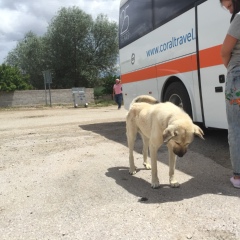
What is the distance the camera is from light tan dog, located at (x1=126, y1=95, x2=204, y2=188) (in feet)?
12.7

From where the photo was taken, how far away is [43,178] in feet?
→ 17.3

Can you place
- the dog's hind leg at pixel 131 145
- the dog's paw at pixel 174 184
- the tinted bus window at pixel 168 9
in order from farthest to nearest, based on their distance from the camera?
1. the tinted bus window at pixel 168 9
2. the dog's hind leg at pixel 131 145
3. the dog's paw at pixel 174 184

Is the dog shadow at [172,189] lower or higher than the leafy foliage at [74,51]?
lower

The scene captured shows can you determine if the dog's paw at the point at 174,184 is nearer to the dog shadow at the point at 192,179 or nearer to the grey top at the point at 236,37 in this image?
the dog shadow at the point at 192,179

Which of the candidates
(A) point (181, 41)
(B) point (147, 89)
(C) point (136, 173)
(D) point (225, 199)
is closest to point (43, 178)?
(C) point (136, 173)

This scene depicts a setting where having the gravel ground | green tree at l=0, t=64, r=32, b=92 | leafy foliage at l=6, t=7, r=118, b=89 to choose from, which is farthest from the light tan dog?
leafy foliage at l=6, t=7, r=118, b=89

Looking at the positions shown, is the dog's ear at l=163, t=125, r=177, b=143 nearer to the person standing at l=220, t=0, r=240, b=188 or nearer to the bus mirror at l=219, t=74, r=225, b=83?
the person standing at l=220, t=0, r=240, b=188

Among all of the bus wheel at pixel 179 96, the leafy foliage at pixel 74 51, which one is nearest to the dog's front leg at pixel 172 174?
the bus wheel at pixel 179 96

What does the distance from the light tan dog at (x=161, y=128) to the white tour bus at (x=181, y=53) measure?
58.3 inches

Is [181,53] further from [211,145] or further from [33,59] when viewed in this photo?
[33,59]

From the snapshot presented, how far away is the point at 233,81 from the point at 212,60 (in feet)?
6.70

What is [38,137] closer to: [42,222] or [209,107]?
[209,107]

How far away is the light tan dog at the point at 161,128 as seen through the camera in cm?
386

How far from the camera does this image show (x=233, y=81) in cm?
419
